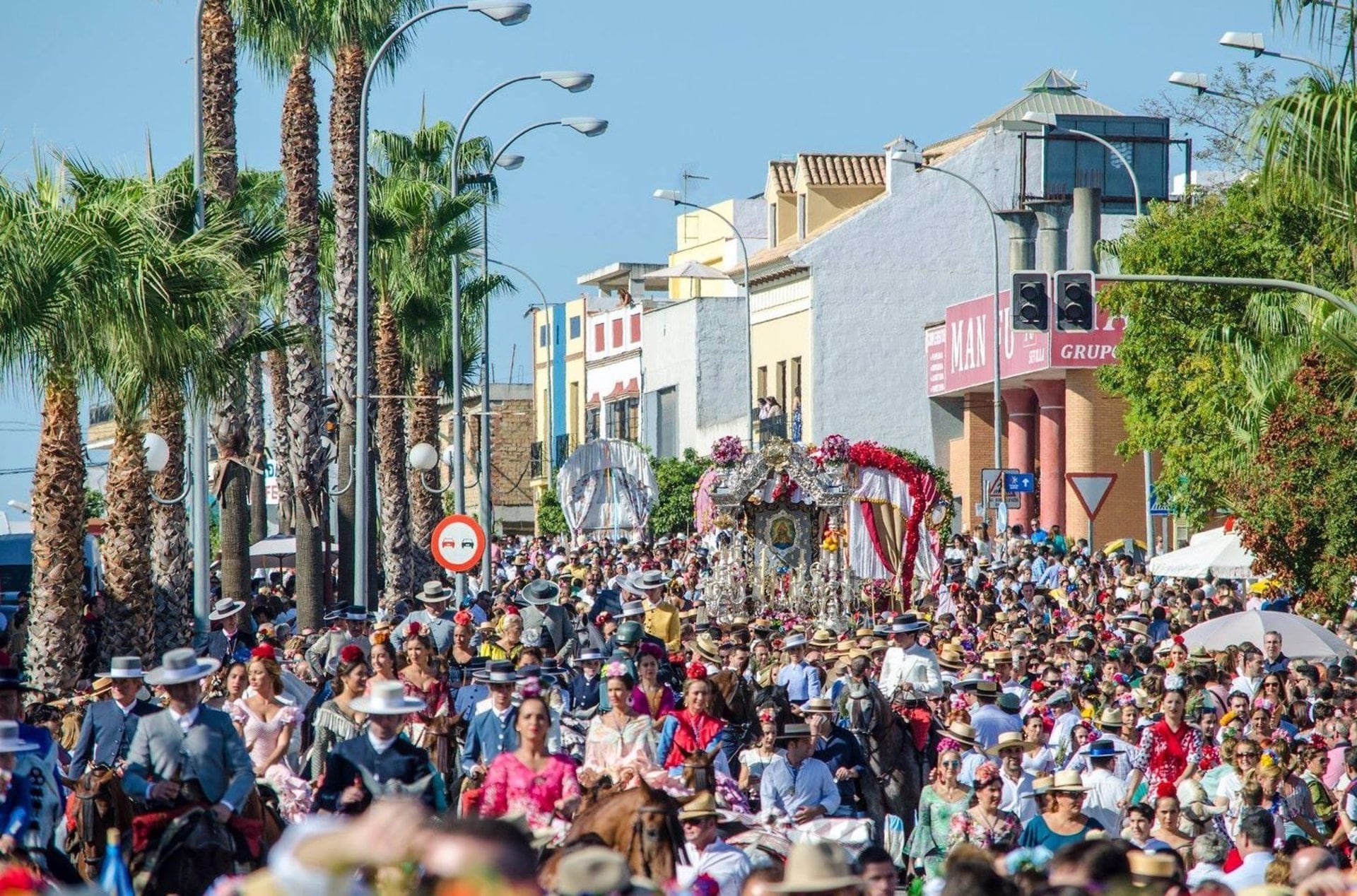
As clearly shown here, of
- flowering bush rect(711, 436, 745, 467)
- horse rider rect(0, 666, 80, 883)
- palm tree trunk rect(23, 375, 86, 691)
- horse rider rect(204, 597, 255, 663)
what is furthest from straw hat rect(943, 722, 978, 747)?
flowering bush rect(711, 436, 745, 467)

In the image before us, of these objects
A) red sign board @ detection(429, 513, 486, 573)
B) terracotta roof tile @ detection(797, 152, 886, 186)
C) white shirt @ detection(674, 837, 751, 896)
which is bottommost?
white shirt @ detection(674, 837, 751, 896)

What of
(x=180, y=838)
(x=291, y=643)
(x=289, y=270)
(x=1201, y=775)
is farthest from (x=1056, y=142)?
(x=180, y=838)

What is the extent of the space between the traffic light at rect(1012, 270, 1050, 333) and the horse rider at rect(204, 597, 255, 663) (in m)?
7.79

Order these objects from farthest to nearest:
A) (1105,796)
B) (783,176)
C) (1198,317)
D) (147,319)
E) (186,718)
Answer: (783,176) → (1198,317) → (147,319) → (1105,796) → (186,718)

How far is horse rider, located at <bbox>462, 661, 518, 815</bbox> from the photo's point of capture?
13094 millimetres

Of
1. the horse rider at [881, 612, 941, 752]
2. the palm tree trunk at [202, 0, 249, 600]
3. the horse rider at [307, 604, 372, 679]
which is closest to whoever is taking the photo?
the horse rider at [881, 612, 941, 752]

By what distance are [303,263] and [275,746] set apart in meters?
18.2

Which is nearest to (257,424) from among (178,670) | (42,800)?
(178,670)

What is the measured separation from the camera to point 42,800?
1021 cm

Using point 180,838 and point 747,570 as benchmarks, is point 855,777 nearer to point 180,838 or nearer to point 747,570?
point 180,838

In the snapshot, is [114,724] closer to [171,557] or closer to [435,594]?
[435,594]

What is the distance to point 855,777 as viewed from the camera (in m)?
14.7

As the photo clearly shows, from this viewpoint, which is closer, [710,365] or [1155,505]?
[1155,505]

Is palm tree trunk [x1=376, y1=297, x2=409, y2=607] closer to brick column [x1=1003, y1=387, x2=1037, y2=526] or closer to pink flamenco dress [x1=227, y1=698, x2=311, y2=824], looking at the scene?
pink flamenco dress [x1=227, y1=698, x2=311, y2=824]
